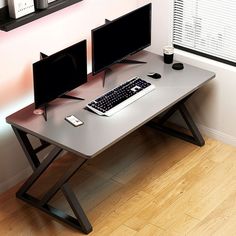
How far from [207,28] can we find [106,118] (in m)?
1.16

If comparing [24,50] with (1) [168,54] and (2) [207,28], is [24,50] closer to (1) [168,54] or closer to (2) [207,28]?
(1) [168,54]

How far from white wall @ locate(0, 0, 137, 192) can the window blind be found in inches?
23.4

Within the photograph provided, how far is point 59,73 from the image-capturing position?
13.0 feet

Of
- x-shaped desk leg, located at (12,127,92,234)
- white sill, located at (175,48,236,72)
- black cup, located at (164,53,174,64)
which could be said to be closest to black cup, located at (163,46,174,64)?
black cup, located at (164,53,174,64)

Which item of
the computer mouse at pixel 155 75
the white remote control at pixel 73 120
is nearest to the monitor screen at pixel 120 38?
the computer mouse at pixel 155 75

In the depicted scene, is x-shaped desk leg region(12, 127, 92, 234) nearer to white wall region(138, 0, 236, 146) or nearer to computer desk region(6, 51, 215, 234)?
computer desk region(6, 51, 215, 234)

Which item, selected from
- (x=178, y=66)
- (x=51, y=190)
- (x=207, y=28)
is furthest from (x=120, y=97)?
(x=207, y=28)

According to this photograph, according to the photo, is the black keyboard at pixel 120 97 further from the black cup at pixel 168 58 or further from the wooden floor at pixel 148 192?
the wooden floor at pixel 148 192

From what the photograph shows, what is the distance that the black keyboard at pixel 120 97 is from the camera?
3969 millimetres

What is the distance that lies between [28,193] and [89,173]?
0.47m

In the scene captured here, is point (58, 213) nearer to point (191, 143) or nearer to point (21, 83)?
point (21, 83)

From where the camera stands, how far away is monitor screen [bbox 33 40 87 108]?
380cm

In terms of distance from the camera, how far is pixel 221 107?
459 centimetres

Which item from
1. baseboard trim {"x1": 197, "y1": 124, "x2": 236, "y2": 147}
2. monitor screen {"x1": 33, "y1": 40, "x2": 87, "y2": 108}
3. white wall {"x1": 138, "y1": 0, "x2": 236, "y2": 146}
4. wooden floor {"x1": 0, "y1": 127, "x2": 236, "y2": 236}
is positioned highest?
monitor screen {"x1": 33, "y1": 40, "x2": 87, "y2": 108}
